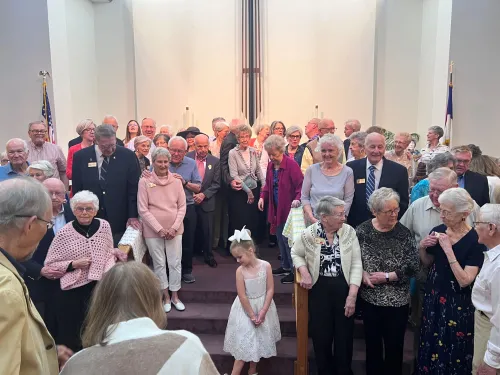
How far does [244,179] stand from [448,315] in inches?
109

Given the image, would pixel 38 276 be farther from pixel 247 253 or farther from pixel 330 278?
pixel 330 278

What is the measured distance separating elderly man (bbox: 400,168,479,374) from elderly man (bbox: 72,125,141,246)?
7.89 feet

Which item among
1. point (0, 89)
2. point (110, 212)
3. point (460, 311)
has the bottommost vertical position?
point (460, 311)

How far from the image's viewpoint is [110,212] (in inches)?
165

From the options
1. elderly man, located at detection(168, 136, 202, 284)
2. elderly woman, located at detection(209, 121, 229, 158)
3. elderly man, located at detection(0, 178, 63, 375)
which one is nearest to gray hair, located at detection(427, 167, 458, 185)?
elderly man, located at detection(168, 136, 202, 284)

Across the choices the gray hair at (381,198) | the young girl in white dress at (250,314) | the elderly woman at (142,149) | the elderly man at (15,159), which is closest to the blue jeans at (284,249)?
the young girl in white dress at (250,314)

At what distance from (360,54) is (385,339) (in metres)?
6.67

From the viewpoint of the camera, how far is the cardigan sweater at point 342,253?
3.24 metres

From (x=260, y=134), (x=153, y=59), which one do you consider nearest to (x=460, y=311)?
(x=260, y=134)

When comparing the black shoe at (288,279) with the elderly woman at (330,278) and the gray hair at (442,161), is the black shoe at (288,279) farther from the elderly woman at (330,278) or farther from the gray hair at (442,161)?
the gray hair at (442,161)

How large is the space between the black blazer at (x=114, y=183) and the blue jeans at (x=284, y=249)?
1.44m

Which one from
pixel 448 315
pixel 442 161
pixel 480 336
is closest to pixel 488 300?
pixel 480 336

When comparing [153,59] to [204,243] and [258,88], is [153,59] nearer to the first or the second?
[258,88]

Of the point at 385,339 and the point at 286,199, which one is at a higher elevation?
the point at 286,199
